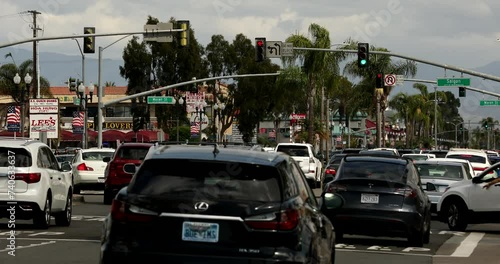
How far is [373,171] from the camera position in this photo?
755 inches

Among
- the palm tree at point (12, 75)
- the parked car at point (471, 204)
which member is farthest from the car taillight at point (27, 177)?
the palm tree at point (12, 75)

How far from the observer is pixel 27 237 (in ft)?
60.8

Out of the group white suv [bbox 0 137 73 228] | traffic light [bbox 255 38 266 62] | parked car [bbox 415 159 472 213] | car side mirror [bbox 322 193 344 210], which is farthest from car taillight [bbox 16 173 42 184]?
traffic light [bbox 255 38 266 62]

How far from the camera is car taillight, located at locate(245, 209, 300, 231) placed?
8.48m

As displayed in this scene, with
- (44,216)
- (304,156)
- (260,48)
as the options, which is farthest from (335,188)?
(304,156)

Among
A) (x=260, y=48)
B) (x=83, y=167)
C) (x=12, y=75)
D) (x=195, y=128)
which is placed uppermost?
(x=12, y=75)

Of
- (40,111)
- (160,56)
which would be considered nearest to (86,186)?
(40,111)

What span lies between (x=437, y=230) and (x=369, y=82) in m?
62.5

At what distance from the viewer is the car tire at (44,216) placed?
20.3 metres

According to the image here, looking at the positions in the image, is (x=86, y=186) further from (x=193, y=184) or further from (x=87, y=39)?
(x=193, y=184)

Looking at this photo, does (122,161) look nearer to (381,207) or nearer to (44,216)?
(44,216)

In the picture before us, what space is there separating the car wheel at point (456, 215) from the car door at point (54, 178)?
28.5ft

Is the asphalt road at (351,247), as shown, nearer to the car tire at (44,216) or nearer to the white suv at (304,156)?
the car tire at (44,216)

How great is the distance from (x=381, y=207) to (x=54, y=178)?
6936mm
